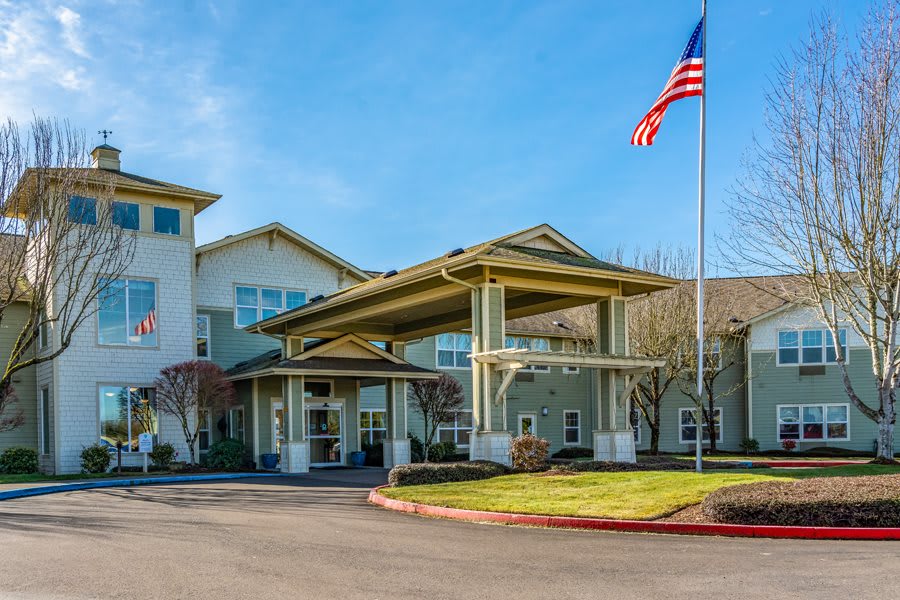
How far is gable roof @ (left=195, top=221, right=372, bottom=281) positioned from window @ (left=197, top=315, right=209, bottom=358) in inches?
89.4

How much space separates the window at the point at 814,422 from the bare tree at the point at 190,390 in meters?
22.8

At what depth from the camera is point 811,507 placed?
11.4 metres

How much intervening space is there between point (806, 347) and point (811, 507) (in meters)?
26.7

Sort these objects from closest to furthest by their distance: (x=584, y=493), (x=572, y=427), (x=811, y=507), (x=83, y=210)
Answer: (x=811, y=507)
(x=584, y=493)
(x=83, y=210)
(x=572, y=427)

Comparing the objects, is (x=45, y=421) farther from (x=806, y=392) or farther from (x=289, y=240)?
(x=806, y=392)

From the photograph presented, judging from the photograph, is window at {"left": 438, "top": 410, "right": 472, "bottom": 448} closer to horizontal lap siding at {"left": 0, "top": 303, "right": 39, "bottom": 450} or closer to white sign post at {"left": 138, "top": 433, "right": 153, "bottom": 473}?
white sign post at {"left": 138, "top": 433, "right": 153, "bottom": 473}

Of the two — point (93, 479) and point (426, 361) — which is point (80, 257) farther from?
point (426, 361)

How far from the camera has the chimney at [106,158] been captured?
2916cm

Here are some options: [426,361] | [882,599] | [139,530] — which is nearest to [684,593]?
[882,599]

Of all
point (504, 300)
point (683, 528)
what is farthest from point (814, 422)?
point (683, 528)

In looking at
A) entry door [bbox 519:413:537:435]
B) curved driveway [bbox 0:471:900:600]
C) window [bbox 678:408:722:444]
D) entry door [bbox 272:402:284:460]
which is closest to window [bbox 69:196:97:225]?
entry door [bbox 272:402:284:460]

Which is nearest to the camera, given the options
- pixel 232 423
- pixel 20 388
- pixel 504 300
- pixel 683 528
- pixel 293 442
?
pixel 683 528

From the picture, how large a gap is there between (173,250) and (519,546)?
68.9 feet

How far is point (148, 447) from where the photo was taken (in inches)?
1022
